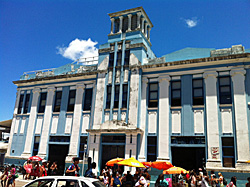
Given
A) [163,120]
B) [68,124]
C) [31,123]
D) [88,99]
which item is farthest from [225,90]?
[31,123]

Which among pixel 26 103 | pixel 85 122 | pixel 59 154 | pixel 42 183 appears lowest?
pixel 42 183

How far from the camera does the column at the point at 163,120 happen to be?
20406 mm

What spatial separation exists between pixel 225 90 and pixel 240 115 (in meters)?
2.49

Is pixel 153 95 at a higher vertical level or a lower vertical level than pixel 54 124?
higher

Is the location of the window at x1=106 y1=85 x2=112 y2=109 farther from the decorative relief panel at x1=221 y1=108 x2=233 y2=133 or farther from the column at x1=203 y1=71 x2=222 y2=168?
the decorative relief panel at x1=221 y1=108 x2=233 y2=133

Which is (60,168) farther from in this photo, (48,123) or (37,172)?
(37,172)

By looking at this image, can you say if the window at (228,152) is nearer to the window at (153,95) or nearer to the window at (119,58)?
the window at (153,95)

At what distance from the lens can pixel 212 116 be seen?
19672 mm

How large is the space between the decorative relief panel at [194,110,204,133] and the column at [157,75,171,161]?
2433 mm

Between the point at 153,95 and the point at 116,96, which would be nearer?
the point at 153,95

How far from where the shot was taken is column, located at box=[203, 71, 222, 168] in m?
18.6

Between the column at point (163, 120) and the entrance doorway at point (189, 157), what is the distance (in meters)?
0.79

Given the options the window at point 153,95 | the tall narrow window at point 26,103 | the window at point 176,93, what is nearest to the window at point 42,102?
the tall narrow window at point 26,103

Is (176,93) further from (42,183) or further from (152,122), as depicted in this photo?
(42,183)
